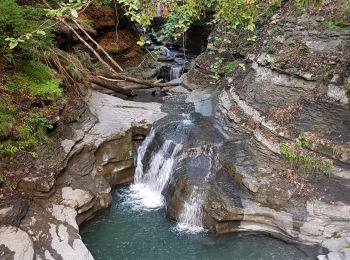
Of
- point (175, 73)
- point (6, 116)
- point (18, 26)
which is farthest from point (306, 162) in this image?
point (175, 73)

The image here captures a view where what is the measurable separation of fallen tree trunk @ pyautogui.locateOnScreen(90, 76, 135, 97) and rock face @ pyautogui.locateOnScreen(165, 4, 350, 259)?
453 centimetres

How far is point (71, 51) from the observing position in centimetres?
1424

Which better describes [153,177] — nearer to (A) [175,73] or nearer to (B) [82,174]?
(B) [82,174]

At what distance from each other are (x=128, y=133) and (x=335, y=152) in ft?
18.8

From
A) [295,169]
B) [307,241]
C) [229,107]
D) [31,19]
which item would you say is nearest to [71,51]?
[31,19]

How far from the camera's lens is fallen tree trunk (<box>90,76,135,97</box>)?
1352cm

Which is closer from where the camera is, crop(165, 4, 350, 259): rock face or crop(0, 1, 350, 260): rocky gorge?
crop(0, 1, 350, 260): rocky gorge

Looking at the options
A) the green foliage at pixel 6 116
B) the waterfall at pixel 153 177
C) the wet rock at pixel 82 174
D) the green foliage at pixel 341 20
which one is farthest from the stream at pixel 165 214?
the green foliage at pixel 341 20

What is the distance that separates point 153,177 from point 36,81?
4.14 meters

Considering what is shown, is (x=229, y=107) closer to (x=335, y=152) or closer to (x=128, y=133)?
(x=128, y=133)

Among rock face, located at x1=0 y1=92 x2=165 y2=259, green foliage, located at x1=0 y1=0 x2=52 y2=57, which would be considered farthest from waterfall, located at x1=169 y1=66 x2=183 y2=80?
green foliage, located at x1=0 y1=0 x2=52 y2=57

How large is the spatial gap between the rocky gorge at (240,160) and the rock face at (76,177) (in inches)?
1.1

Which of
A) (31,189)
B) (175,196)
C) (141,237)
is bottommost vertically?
(141,237)

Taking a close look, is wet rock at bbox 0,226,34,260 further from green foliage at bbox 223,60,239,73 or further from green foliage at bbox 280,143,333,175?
green foliage at bbox 223,60,239,73
